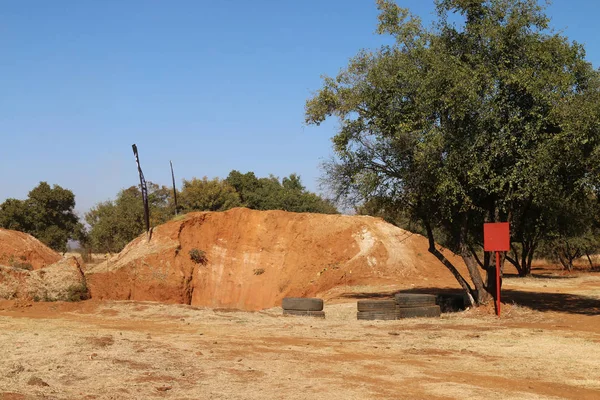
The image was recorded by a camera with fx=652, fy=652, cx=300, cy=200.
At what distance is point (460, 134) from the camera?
766 inches

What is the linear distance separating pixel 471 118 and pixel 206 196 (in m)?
50.6

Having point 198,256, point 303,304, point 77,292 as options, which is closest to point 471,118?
point 303,304

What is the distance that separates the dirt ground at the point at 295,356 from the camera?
9547 mm

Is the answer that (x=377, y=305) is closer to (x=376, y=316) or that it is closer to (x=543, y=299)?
(x=376, y=316)

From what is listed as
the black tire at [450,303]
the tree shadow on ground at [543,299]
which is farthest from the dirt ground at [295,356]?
the tree shadow on ground at [543,299]

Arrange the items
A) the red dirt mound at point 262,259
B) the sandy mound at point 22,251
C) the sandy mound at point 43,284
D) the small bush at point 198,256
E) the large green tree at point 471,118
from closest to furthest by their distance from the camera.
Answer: the large green tree at point 471,118 < the sandy mound at point 43,284 < the sandy mound at point 22,251 < the red dirt mound at point 262,259 < the small bush at point 198,256

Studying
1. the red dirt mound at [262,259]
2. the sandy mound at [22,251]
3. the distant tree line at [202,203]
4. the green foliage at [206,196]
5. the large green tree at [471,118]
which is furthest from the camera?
the green foliage at [206,196]

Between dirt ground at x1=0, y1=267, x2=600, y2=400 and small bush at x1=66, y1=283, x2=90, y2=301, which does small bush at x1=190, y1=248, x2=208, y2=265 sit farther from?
dirt ground at x1=0, y1=267, x2=600, y2=400

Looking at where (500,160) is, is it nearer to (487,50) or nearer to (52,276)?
(487,50)

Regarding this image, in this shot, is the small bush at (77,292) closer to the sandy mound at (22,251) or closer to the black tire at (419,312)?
the sandy mound at (22,251)

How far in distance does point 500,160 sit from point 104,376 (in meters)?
14.0

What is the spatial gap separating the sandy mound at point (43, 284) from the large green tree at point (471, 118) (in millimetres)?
11095

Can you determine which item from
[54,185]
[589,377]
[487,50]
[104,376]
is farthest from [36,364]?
[54,185]

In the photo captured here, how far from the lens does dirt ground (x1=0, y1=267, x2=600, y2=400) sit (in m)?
9.55
